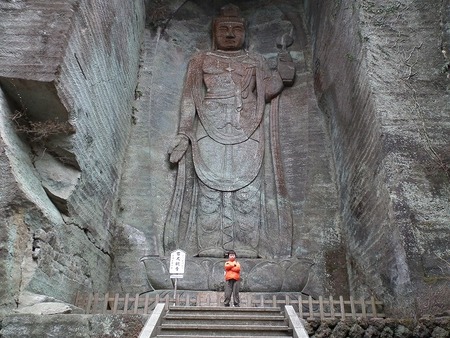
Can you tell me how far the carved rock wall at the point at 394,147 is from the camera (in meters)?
5.43

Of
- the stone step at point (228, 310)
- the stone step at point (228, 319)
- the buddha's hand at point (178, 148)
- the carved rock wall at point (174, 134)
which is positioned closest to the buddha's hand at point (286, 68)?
the carved rock wall at point (174, 134)

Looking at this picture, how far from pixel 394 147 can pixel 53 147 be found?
12.4 ft

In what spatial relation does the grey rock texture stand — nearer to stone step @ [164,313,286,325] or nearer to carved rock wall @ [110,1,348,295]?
stone step @ [164,313,286,325]

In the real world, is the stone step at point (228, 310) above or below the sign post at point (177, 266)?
below

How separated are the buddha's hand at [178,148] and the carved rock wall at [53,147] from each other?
4.69 feet

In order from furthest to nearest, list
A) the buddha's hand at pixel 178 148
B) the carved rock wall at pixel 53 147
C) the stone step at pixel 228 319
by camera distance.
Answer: the buddha's hand at pixel 178 148 → the carved rock wall at pixel 53 147 → the stone step at pixel 228 319

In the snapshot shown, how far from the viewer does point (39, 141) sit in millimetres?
5684

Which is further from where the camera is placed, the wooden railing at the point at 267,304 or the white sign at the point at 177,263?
A: the white sign at the point at 177,263

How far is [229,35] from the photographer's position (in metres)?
9.67

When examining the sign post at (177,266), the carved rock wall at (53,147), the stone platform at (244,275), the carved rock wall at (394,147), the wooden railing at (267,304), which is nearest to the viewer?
the carved rock wall at (53,147)

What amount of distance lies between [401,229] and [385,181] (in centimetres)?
65

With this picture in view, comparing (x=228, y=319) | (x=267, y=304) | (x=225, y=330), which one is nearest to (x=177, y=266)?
(x=267, y=304)

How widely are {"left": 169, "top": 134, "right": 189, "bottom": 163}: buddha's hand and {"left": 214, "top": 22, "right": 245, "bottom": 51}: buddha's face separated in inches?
88.3

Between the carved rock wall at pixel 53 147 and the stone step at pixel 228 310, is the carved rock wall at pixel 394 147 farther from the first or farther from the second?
the carved rock wall at pixel 53 147
